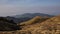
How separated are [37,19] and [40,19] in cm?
109

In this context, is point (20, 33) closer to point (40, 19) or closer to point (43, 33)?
point (43, 33)

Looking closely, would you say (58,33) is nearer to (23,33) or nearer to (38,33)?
(38,33)

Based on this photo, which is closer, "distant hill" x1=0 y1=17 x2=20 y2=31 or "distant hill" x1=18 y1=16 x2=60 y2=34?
"distant hill" x1=18 y1=16 x2=60 y2=34

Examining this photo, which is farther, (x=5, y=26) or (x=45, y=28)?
(x=5, y=26)

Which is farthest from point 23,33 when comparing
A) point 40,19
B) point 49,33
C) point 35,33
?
point 40,19

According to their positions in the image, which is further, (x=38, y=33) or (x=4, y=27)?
(x=4, y=27)

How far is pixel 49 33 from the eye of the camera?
1723 centimetres

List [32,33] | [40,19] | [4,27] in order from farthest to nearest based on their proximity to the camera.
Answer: [40,19]
[4,27]
[32,33]

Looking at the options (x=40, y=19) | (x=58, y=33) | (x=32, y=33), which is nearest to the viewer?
(x=58, y=33)

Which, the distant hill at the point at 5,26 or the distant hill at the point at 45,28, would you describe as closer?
the distant hill at the point at 45,28

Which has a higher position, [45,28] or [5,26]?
[45,28]

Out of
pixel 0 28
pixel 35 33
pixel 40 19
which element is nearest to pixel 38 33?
pixel 35 33

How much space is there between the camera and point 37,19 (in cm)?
4297

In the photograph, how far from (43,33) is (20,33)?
276 centimetres
